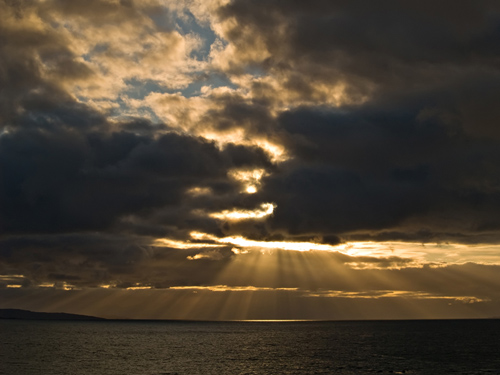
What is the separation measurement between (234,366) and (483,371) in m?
58.1

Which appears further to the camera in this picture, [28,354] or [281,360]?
[28,354]

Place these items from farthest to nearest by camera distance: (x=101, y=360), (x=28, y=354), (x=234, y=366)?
(x=28, y=354)
(x=101, y=360)
(x=234, y=366)

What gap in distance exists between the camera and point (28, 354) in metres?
163

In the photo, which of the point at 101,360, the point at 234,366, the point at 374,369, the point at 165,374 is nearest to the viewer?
the point at 165,374

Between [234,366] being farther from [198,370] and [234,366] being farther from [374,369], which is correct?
[374,369]

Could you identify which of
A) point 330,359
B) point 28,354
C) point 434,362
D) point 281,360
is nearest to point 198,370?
point 281,360

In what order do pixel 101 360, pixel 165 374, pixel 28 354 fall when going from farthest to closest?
pixel 28 354 → pixel 101 360 → pixel 165 374

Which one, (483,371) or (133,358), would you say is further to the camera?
(133,358)

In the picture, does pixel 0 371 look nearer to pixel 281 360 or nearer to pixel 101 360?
pixel 101 360

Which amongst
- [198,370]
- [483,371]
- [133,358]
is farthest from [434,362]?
[133,358]

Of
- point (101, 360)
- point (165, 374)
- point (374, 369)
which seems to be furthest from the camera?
point (101, 360)

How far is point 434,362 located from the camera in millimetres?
135125

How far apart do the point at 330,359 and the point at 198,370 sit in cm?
4373

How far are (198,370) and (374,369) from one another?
40999 millimetres
